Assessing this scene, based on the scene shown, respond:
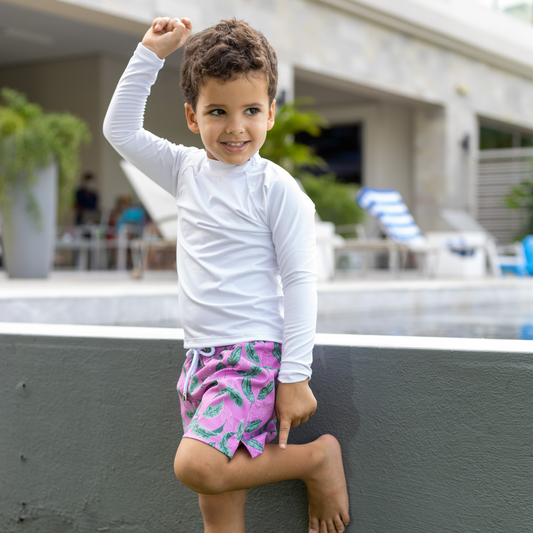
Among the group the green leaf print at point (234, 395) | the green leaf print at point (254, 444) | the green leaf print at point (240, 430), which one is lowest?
the green leaf print at point (254, 444)

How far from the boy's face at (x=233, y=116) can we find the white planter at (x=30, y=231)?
4679 millimetres

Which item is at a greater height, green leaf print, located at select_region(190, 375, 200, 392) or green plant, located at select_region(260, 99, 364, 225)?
green plant, located at select_region(260, 99, 364, 225)

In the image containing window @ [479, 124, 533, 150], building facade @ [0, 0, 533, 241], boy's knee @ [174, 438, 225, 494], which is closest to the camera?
boy's knee @ [174, 438, 225, 494]

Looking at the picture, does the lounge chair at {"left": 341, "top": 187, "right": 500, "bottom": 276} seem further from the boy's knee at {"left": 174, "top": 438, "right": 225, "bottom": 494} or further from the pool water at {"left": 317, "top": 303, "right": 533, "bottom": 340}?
the boy's knee at {"left": 174, "top": 438, "right": 225, "bottom": 494}

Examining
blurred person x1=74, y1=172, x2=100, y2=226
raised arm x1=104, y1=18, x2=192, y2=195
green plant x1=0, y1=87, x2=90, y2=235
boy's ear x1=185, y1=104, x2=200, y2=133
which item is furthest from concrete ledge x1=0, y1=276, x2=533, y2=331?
blurred person x1=74, y1=172, x2=100, y2=226

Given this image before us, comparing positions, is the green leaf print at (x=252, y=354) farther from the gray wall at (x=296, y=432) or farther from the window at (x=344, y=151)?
the window at (x=344, y=151)

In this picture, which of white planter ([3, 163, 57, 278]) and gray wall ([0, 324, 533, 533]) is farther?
white planter ([3, 163, 57, 278])

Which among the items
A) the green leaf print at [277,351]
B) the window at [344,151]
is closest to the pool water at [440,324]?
the green leaf print at [277,351]

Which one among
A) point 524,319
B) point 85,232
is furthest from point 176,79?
point 524,319

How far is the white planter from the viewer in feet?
19.2

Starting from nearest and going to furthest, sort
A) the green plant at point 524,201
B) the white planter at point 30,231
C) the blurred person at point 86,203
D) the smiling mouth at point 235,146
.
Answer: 1. the smiling mouth at point 235,146
2. the white planter at point 30,231
3. the blurred person at point 86,203
4. the green plant at point 524,201

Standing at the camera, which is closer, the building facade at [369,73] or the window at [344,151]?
the building facade at [369,73]

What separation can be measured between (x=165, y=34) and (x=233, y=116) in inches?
10.8

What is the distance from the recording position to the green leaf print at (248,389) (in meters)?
1.45
